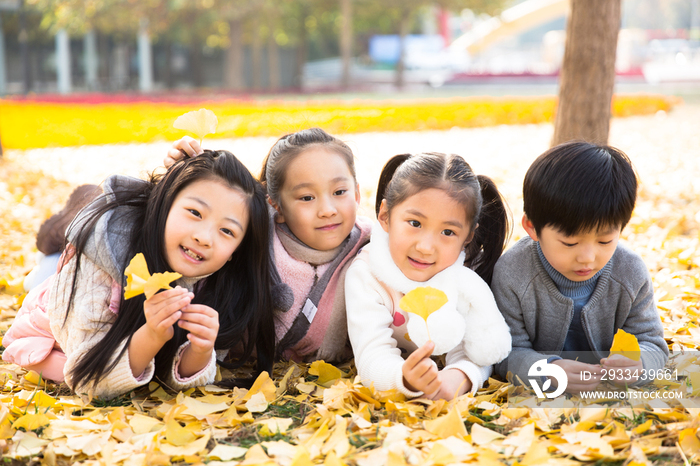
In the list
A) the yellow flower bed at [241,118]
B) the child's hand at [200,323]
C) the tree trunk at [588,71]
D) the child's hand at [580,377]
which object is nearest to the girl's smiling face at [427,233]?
the child's hand at [580,377]

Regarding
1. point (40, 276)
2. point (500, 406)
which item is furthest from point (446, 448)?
point (40, 276)

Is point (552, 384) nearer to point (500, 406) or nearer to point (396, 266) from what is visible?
point (500, 406)

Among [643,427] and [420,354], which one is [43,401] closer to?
[420,354]

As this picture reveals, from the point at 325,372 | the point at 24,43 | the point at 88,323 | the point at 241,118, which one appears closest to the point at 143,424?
the point at 88,323

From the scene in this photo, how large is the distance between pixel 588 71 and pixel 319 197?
2.88 m

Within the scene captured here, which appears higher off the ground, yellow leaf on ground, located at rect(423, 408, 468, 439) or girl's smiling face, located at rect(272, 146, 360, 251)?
girl's smiling face, located at rect(272, 146, 360, 251)

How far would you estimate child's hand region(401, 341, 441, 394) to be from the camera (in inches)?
75.1

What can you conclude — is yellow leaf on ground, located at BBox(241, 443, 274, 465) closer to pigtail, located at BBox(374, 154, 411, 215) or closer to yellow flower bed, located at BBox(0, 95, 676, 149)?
pigtail, located at BBox(374, 154, 411, 215)

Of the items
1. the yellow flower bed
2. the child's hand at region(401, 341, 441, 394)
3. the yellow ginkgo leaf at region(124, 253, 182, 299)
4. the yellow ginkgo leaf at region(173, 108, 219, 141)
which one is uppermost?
the yellow flower bed

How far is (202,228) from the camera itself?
6.79ft

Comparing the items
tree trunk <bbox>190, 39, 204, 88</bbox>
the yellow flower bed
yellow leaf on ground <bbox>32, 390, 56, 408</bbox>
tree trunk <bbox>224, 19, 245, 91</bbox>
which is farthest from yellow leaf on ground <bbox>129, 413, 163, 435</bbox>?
tree trunk <bbox>190, 39, 204, 88</bbox>

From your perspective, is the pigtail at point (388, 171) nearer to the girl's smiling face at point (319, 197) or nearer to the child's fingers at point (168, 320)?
the girl's smiling face at point (319, 197)

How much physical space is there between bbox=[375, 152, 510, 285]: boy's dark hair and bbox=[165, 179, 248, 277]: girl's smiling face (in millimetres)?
556

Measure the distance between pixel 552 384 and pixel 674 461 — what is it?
525 millimetres
